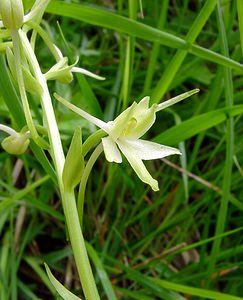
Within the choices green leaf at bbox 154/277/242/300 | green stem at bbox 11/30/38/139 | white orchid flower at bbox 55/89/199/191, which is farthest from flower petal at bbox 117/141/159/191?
green leaf at bbox 154/277/242/300

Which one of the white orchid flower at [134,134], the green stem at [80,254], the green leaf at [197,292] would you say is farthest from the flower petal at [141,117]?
the green leaf at [197,292]

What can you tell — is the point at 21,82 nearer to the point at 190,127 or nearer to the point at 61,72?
the point at 61,72

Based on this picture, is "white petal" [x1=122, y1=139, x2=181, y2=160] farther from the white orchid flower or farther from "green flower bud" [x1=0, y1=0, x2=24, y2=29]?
"green flower bud" [x1=0, y1=0, x2=24, y2=29]

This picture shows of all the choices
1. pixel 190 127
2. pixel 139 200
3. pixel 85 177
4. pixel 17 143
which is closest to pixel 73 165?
pixel 85 177

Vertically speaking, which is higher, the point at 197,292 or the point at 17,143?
the point at 17,143

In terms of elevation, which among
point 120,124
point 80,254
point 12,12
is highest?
point 12,12

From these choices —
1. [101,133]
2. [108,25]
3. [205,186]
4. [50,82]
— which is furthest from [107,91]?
[101,133]

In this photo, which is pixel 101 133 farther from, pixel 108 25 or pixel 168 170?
pixel 168 170
